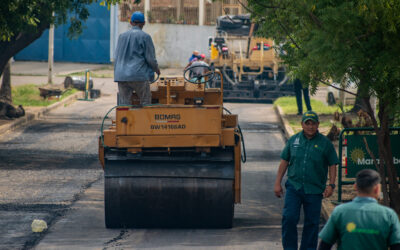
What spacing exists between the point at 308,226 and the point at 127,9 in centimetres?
3763

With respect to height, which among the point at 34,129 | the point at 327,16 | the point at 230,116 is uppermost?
the point at 327,16

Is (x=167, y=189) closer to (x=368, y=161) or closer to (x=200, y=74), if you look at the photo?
(x=200, y=74)

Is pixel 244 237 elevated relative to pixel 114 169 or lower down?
lower down

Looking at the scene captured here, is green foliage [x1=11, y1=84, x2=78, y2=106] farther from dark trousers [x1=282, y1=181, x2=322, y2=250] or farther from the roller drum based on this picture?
dark trousers [x1=282, y1=181, x2=322, y2=250]

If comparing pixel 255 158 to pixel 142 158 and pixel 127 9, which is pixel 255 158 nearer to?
pixel 142 158

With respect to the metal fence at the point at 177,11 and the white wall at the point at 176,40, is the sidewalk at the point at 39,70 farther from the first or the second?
the metal fence at the point at 177,11

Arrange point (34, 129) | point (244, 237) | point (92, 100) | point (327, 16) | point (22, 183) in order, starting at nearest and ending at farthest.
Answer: point (327, 16)
point (244, 237)
point (22, 183)
point (34, 129)
point (92, 100)

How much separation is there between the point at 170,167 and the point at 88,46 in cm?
3622

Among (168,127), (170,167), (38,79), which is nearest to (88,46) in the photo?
(38,79)

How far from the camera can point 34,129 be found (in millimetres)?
21875

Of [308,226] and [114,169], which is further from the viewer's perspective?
[114,169]

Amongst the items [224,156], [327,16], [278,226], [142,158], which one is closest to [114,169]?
[142,158]

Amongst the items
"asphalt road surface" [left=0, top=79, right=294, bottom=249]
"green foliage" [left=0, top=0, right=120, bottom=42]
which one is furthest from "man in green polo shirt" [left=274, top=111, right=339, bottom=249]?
"green foliage" [left=0, top=0, right=120, bottom=42]

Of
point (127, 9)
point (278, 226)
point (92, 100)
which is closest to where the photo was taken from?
point (278, 226)
